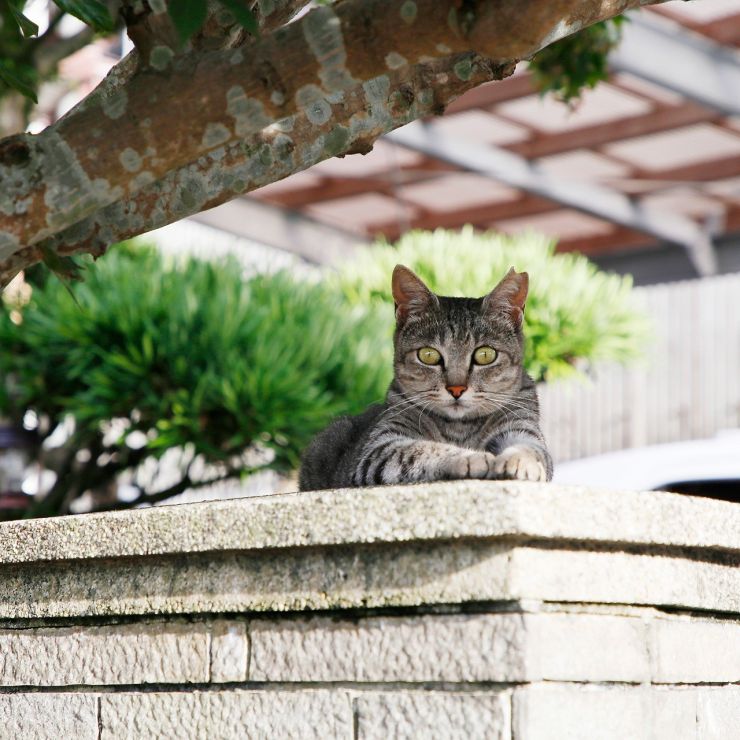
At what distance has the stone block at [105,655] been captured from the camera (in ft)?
7.25

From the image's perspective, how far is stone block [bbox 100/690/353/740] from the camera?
2.02 metres

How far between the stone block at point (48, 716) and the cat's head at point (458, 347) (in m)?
1.06

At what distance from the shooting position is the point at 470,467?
2.20 metres

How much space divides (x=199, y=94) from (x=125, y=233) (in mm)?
687

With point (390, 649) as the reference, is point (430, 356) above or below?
above

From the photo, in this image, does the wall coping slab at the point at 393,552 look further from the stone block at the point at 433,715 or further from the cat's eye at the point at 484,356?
the cat's eye at the point at 484,356

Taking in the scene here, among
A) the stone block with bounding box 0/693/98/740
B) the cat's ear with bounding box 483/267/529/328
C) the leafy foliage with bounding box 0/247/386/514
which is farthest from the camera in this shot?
the leafy foliage with bounding box 0/247/386/514

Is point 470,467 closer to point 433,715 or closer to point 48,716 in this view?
point 433,715

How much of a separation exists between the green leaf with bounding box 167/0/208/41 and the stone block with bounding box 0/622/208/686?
1.20m

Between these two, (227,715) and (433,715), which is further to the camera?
(227,715)

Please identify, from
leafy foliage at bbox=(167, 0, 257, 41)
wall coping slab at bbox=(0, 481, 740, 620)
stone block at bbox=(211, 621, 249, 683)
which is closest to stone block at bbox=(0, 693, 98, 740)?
wall coping slab at bbox=(0, 481, 740, 620)

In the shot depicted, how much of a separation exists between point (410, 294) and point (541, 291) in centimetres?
318

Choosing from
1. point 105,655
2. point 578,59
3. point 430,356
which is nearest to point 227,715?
point 105,655

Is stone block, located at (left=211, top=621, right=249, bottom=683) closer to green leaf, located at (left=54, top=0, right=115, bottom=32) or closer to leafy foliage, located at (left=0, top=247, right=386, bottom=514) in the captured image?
green leaf, located at (left=54, top=0, right=115, bottom=32)
